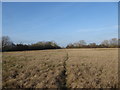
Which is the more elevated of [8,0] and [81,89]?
[8,0]

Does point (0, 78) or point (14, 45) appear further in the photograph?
point (14, 45)

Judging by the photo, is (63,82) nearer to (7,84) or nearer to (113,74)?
(7,84)

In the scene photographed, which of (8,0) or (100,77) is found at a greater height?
(8,0)

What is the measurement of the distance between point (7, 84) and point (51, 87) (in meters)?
1.40

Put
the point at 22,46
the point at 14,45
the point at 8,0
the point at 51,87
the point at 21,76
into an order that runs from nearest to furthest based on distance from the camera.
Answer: the point at 51,87 < the point at 21,76 < the point at 8,0 < the point at 14,45 < the point at 22,46

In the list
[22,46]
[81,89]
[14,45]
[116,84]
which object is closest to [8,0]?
[81,89]

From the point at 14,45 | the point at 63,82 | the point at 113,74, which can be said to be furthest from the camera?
the point at 14,45

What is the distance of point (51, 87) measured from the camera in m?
4.24

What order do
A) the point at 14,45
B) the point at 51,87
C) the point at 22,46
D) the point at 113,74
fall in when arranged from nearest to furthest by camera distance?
the point at 51,87, the point at 113,74, the point at 14,45, the point at 22,46

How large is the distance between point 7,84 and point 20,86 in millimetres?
428

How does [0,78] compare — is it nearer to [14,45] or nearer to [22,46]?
[14,45]

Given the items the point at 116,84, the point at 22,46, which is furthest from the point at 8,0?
the point at 22,46

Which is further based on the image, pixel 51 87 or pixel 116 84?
pixel 116 84

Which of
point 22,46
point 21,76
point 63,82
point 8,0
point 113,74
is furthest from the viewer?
point 22,46
